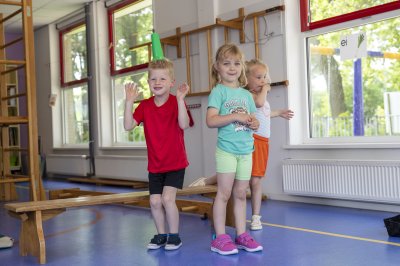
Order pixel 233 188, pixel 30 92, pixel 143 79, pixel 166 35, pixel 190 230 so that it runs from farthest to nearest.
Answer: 1. pixel 143 79
2. pixel 166 35
3. pixel 30 92
4. pixel 190 230
5. pixel 233 188

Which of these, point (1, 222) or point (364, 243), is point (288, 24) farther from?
point (1, 222)

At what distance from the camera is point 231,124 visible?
264 cm

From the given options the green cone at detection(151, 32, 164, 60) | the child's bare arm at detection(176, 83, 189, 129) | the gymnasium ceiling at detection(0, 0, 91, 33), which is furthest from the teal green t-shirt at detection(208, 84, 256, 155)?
the gymnasium ceiling at detection(0, 0, 91, 33)

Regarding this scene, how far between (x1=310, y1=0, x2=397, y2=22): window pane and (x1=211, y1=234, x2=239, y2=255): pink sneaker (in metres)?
2.56

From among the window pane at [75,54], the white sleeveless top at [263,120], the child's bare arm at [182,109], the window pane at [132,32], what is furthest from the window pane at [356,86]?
the window pane at [75,54]

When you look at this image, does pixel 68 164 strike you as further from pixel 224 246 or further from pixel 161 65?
pixel 224 246

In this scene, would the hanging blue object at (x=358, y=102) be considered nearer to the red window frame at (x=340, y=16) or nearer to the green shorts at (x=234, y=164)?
the red window frame at (x=340, y=16)

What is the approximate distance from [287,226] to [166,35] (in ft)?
11.3

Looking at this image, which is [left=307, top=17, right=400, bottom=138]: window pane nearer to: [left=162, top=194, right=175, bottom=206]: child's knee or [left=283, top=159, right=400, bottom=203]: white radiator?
[left=283, top=159, right=400, bottom=203]: white radiator

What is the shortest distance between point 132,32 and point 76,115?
222 cm

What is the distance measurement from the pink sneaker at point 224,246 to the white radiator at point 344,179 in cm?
170

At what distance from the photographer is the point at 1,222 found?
401cm

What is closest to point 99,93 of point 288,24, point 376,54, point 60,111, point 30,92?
point 60,111

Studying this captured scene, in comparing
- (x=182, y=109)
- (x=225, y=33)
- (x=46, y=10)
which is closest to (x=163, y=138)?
(x=182, y=109)
